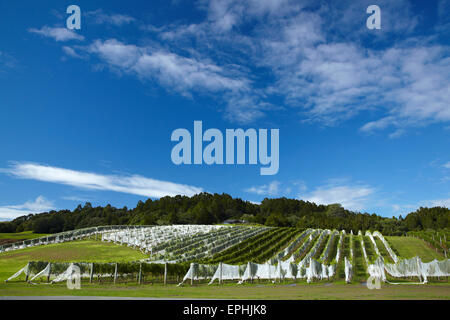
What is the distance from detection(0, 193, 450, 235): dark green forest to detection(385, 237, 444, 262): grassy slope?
3966cm

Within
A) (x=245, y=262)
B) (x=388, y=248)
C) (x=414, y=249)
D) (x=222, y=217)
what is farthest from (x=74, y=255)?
(x=222, y=217)

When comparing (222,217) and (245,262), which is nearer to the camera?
(245,262)

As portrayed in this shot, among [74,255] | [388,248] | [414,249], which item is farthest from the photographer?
[414,249]

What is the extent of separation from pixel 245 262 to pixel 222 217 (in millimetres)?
111562

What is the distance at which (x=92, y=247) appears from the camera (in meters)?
51.9

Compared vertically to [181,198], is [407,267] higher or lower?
lower

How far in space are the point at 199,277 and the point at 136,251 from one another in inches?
1082

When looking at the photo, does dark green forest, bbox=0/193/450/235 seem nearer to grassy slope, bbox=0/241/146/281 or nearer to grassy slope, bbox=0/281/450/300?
grassy slope, bbox=0/241/146/281

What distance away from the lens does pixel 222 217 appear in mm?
150875

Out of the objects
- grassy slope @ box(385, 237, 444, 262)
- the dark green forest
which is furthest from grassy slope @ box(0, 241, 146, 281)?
the dark green forest

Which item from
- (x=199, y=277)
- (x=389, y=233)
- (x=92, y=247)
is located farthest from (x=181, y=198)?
(x=199, y=277)

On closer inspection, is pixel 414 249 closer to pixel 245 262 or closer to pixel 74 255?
pixel 245 262

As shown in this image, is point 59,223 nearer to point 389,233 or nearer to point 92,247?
point 92,247
